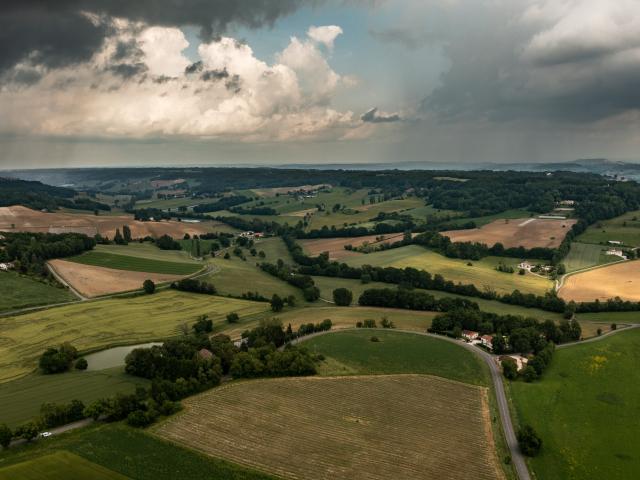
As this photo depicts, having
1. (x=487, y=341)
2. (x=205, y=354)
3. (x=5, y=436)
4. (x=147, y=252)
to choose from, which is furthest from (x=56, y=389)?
(x=147, y=252)

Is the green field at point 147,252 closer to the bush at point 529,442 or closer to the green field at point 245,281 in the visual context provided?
the green field at point 245,281

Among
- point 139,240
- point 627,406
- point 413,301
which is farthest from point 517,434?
point 139,240

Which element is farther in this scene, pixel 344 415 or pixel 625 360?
pixel 625 360

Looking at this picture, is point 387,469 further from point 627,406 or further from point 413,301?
point 413,301

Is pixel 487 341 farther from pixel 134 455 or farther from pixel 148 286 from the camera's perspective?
pixel 148 286

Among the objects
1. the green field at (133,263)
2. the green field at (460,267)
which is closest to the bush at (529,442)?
the green field at (460,267)

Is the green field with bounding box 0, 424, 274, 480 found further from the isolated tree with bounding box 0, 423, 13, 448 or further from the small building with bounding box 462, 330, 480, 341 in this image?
the small building with bounding box 462, 330, 480, 341

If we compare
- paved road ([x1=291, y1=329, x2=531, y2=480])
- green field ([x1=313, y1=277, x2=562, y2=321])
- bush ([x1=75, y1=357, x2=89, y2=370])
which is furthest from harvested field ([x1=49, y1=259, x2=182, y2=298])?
paved road ([x1=291, y1=329, x2=531, y2=480])
